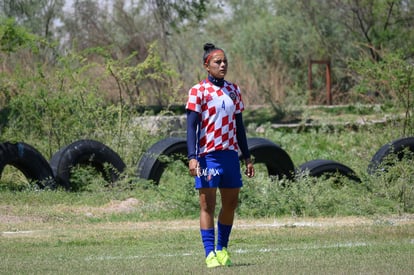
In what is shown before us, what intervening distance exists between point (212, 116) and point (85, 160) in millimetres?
8728

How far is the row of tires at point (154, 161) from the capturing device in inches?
639

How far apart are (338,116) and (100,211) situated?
1587 cm

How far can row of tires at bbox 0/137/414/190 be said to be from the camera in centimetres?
1623

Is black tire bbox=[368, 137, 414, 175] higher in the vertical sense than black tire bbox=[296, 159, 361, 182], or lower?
higher

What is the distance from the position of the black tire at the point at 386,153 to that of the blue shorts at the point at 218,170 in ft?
20.1

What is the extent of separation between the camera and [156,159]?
53.9ft

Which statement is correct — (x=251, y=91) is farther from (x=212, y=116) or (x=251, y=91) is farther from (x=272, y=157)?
(x=212, y=116)

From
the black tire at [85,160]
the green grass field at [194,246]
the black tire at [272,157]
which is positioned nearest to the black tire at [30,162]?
the black tire at [85,160]

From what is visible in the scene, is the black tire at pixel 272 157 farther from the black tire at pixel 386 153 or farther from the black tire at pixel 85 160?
the black tire at pixel 85 160

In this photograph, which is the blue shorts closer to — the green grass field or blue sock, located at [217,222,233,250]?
blue sock, located at [217,222,233,250]

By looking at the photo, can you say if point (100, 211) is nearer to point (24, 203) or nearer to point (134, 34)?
point (24, 203)

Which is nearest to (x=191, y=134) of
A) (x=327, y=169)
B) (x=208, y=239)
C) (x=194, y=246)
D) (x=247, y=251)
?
(x=208, y=239)

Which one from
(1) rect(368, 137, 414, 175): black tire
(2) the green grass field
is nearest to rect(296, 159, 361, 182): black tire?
(1) rect(368, 137, 414, 175): black tire

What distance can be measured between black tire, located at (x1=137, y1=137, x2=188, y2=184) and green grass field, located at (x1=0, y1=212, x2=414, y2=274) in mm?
2757
